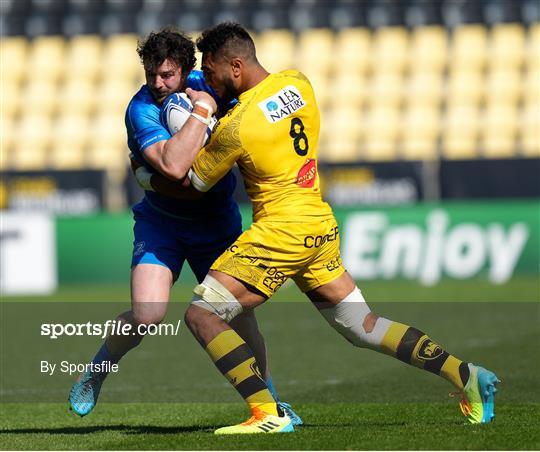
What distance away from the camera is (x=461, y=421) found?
742 centimetres

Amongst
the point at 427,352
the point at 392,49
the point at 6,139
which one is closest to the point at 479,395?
the point at 427,352

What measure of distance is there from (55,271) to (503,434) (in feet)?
45.4

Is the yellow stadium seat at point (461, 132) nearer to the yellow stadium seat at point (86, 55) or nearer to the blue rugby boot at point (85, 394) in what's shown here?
the yellow stadium seat at point (86, 55)

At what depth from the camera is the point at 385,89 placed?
23.9m

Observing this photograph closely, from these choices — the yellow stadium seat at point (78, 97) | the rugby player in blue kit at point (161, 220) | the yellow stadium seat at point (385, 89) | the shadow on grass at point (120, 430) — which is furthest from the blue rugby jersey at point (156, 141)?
the yellow stadium seat at point (78, 97)

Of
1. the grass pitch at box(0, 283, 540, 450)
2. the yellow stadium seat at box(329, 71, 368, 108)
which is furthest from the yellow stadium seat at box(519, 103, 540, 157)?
the grass pitch at box(0, 283, 540, 450)

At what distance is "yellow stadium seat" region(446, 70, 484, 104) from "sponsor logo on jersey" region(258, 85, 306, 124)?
54.4ft

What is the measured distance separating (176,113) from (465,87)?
54.9 feet

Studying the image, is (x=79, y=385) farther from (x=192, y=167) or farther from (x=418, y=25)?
(x=418, y=25)

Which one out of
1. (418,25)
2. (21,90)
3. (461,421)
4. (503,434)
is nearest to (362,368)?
(461,421)

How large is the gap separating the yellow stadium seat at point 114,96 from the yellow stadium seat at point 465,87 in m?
6.04

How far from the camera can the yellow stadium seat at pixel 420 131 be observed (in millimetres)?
22625

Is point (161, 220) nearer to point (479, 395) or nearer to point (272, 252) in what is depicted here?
point (272, 252)

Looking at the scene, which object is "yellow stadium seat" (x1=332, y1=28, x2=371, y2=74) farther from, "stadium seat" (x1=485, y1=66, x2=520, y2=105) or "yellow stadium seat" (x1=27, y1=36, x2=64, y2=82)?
"yellow stadium seat" (x1=27, y1=36, x2=64, y2=82)
